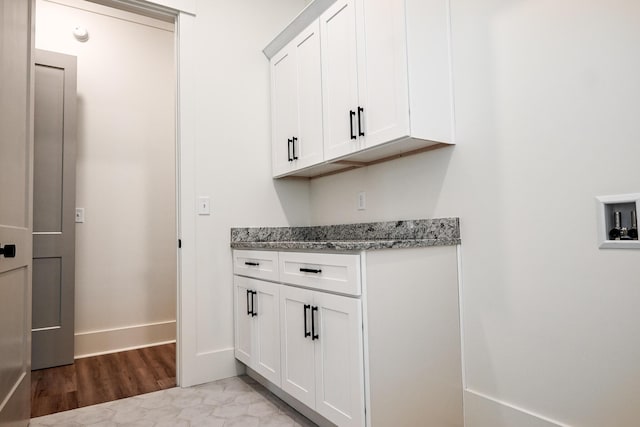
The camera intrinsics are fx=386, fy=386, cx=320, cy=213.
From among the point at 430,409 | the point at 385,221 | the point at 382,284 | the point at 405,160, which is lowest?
the point at 430,409

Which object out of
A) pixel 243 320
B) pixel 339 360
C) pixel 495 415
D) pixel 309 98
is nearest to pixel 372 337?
pixel 339 360

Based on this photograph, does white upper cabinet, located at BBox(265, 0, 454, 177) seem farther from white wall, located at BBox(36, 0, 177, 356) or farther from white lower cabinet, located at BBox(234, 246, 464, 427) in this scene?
white wall, located at BBox(36, 0, 177, 356)

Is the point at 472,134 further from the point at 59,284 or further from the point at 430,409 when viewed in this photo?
the point at 59,284

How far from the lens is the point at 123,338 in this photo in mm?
3191

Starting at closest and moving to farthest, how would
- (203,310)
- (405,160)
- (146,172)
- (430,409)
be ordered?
(430,409), (405,160), (203,310), (146,172)

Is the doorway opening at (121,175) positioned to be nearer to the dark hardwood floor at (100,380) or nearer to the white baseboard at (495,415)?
the dark hardwood floor at (100,380)

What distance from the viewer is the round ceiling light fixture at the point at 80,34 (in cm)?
313

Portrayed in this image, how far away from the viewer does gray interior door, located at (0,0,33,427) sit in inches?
59.4

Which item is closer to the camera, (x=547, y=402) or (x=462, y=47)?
(x=547, y=402)

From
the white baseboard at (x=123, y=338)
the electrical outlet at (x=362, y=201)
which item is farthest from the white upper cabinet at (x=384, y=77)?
the white baseboard at (x=123, y=338)

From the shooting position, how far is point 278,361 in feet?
6.43

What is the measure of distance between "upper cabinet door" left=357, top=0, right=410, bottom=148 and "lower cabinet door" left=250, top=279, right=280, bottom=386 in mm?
940

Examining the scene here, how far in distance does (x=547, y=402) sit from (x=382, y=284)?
761 mm

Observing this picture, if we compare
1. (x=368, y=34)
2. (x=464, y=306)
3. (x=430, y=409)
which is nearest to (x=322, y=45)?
(x=368, y=34)
